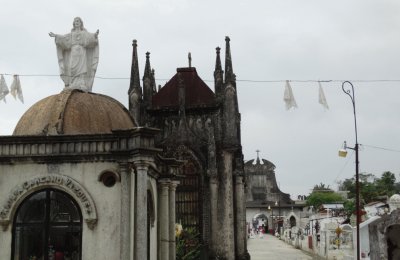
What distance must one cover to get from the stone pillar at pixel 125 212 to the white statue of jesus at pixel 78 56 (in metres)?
3.20

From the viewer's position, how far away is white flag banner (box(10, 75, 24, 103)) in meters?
16.2

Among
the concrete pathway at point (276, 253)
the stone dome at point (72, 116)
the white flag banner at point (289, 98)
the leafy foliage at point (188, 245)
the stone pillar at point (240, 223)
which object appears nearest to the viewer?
the stone dome at point (72, 116)

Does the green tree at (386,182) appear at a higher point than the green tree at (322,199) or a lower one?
higher

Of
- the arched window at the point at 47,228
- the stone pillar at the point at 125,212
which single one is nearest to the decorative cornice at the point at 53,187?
the arched window at the point at 47,228

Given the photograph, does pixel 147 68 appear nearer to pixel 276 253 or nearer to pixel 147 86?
pixel 147 86

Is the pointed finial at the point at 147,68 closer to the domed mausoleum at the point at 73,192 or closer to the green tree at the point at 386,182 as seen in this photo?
the domed mausoleum at the point at 73,192

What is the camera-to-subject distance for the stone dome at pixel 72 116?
12.0 m

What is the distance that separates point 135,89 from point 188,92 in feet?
9.41

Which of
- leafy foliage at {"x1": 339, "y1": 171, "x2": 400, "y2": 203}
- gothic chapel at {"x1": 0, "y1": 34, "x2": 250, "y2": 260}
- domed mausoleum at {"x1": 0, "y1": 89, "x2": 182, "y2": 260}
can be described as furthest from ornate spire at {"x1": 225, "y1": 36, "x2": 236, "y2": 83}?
leafy foliage at {"x1": 339, "y1": 171, "x2": 400, "y2": 203}

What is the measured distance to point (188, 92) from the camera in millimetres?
29031

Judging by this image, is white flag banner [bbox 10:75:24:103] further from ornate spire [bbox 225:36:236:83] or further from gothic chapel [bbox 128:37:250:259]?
ornate spire [bbox 225:36:236:83]

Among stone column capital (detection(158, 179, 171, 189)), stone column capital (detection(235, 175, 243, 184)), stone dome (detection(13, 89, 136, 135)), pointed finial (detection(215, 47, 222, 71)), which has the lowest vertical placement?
stone column capital (detection(158, 179, 171, 189))

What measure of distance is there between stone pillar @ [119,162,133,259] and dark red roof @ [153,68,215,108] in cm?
1683

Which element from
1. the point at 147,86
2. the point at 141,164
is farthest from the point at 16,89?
the point at 147,86
